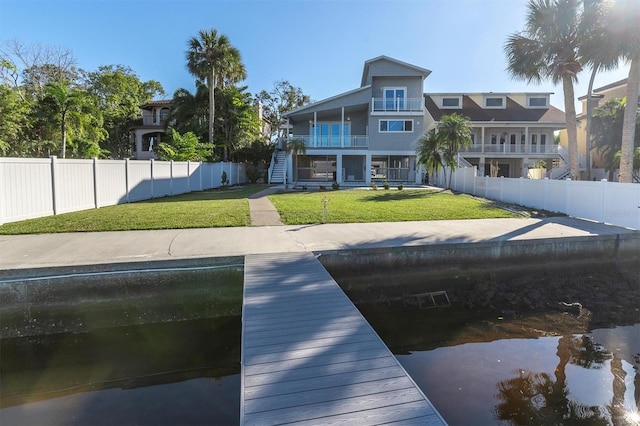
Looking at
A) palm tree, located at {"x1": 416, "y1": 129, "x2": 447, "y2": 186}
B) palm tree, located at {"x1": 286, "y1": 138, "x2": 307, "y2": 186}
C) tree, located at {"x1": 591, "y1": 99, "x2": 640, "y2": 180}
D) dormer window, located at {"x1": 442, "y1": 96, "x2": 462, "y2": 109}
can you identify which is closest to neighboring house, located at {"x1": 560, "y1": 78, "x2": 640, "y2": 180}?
tree, located at {"x1": 591, "y1": 99, "x2": 640, "y2": 180}

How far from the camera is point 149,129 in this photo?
40531mm

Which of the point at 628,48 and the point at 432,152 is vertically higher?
the point at 628,48

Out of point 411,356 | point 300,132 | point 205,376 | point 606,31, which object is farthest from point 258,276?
point 300,132

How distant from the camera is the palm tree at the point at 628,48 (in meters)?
13.9

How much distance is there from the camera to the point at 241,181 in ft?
111

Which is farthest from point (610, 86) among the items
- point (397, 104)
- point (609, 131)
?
point (397, 104)

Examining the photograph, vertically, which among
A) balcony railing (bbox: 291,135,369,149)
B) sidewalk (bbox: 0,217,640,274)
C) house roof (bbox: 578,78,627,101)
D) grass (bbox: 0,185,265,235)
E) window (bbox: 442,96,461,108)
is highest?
house roof (bbox: 578,78,627,101)

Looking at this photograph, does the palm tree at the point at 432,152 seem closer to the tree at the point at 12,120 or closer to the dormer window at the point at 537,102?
the dormer window at the point at 537,102

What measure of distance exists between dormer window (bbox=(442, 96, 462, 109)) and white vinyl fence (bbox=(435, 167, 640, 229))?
1612cm

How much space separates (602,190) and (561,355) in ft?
30.3

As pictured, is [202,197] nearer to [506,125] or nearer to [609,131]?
[506,125]

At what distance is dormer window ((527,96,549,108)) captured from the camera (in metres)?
34.4

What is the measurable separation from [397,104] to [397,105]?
8cm

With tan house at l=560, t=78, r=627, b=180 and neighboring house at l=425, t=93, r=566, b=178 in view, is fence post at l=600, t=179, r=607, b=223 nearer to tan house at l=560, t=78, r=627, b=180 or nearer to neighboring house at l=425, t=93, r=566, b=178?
neighboring house at l=425, t=93, r=566, b=178
